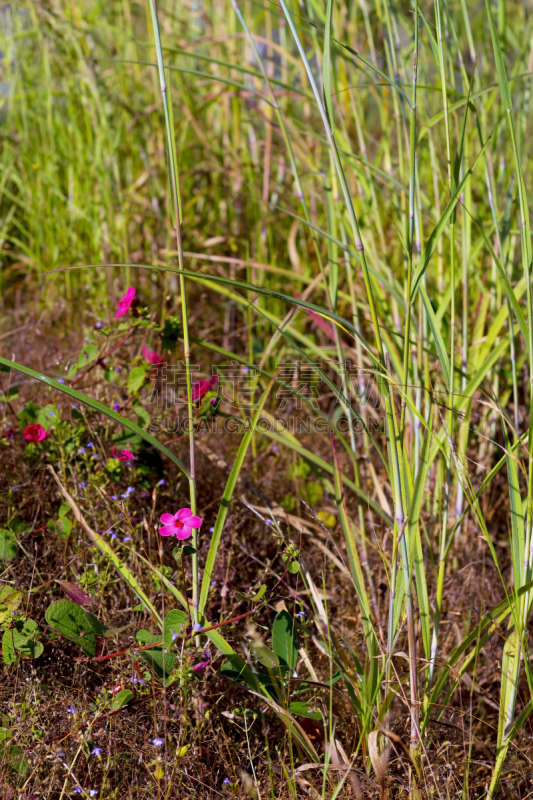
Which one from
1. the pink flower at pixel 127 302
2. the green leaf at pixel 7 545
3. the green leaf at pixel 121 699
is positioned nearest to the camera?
the green leaf at pixel 121 699

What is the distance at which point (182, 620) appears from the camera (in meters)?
0.81

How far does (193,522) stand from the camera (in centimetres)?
83

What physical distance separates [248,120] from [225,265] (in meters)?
0.45

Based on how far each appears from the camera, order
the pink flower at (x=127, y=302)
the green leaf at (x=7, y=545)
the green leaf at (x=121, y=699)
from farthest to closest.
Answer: the pink flower at (x=127, y=302)
the green leaf at (x=7, y=545)
the green leaf at (x=121, y=699)

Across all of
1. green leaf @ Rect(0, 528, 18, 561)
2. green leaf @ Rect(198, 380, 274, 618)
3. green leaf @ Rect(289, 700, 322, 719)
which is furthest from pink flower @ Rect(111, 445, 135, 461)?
green leaf @ Rect(289, 700, 322, 719)

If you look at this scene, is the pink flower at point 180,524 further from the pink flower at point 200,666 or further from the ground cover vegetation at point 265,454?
the pink flower at point 200,666

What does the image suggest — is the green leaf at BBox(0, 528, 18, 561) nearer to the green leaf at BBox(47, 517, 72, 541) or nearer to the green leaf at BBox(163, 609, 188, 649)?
the green leaf at BBox(47, 517, 72, 541)

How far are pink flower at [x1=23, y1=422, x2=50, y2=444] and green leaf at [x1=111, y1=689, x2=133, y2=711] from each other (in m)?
0.46

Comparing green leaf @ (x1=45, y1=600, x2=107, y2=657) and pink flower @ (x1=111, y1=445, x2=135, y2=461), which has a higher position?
pink flower @ (x1=111, y1=445, x2=135, y2=461)

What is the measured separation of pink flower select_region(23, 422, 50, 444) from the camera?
3.58ft

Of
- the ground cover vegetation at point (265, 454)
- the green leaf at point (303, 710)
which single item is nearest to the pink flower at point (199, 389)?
the ground cover vegetation at point (265, 454)

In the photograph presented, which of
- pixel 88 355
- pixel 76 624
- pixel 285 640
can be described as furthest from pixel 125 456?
pixel 285 640

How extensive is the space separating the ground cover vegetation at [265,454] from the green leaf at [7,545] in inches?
0.5

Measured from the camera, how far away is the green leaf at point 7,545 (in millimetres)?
929
